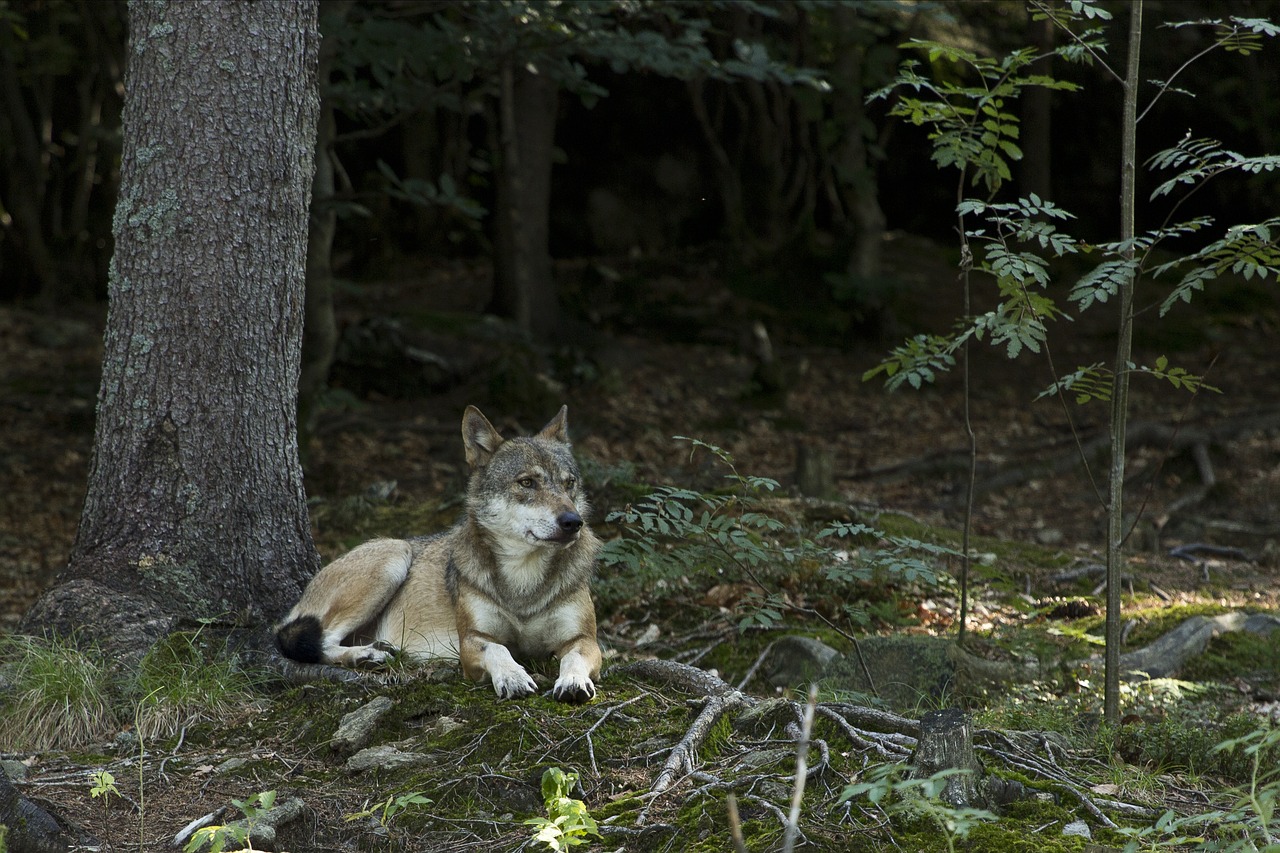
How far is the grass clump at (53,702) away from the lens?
484cm

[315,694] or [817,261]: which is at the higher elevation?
[817,261]

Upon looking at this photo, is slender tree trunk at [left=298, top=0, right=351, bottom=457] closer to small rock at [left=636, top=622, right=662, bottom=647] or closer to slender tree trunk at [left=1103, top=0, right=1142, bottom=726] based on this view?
small rock at [left=636, top=622, right=662, bottom=647]

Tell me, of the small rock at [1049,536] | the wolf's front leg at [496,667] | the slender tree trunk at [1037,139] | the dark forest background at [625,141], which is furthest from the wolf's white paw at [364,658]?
the slender tree trunk at [1037,139]

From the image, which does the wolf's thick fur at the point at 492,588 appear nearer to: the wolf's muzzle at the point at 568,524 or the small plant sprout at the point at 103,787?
the wolf's muzzle at the point at 568,524

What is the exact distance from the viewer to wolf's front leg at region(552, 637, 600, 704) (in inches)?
188

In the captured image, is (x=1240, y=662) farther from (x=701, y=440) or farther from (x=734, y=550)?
(x=701, y=440)

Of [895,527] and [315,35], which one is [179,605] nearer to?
[315,35]

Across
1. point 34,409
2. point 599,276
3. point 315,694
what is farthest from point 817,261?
point 315,694

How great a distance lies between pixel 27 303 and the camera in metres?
16.7

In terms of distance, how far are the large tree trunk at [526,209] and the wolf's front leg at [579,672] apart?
31.9 feet

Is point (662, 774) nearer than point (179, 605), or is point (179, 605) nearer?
point (662, 774)

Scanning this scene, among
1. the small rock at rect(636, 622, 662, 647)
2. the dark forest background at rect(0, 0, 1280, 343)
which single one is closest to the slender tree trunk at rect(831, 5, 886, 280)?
the dark forest background at rect(0, 0, 1280, 343)

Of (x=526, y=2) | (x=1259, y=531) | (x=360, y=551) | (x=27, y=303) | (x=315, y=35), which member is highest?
(x=526, y=2)

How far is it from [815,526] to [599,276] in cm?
1045
